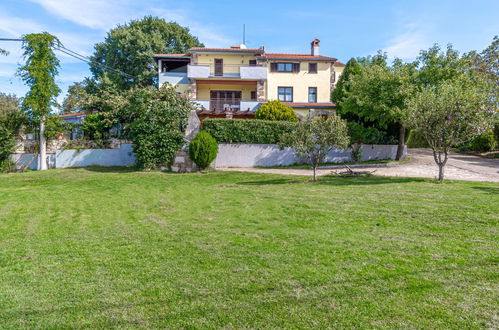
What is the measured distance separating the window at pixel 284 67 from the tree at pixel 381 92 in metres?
11.0

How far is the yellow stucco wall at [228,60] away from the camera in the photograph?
31.2 metres

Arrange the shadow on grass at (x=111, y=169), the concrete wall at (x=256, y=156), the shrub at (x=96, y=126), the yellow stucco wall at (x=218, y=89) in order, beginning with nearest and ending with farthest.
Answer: the shadow on grass at (x=111, y=169)
the concrete wall at (x=256, y=156)
the shrub at (x=96, y=126)
the yellow stucco wall at (x=218, y=89)

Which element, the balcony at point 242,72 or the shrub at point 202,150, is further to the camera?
the balcony at point 242,72

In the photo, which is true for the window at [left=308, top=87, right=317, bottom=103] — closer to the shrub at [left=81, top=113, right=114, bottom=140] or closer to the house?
the house

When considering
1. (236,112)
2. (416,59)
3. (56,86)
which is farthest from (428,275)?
(236,112)

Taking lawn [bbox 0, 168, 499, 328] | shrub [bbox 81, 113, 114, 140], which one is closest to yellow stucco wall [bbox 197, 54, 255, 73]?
shrub [bbox 81, 113, 114, 140]

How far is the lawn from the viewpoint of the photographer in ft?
11.0

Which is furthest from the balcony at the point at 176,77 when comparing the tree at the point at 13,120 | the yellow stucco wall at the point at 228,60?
the tree at the point at 13,120

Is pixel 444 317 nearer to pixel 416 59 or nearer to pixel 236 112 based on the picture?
pixel 416 59

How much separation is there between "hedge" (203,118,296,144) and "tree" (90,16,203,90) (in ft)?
64.4

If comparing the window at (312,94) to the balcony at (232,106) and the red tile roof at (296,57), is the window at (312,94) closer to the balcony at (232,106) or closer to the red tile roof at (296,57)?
the red tile roof at (296,57)

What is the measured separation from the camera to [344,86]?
24.1 m

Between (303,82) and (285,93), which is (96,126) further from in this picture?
(303,82)

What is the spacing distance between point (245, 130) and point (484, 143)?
71.0 ft
